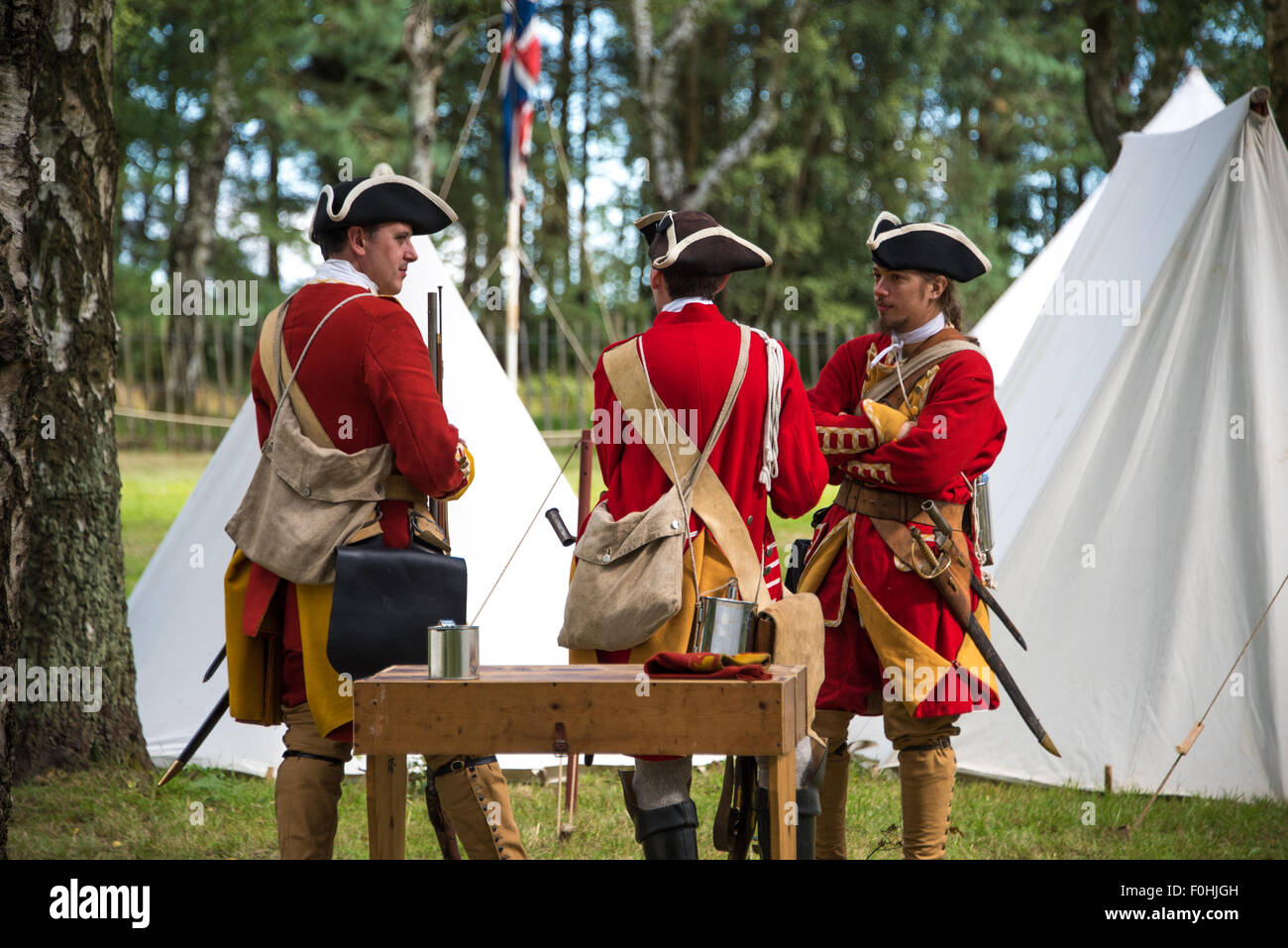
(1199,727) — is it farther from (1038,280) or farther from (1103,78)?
(1103,78)

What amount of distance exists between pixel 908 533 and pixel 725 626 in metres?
0.78

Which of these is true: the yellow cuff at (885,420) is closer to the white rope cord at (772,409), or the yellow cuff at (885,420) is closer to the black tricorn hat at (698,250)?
the white rope cord at (772,409)

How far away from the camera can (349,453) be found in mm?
2967

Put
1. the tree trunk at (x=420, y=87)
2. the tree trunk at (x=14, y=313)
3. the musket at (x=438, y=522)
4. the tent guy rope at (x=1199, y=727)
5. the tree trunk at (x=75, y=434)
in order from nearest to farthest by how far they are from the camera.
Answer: the tree trunk at (x=14, y=313), the musket at (x=438, y=522), the tent guy rope at (x=1199, y=727), the tree trunk at (x=75, y=434), the tree trunk at (x=420, y=87)

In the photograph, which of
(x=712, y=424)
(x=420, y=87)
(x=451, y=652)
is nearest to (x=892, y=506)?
(x=712, y=424)

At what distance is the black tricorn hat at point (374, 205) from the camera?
3.04 meters

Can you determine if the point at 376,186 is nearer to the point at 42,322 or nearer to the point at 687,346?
the point at 687,346

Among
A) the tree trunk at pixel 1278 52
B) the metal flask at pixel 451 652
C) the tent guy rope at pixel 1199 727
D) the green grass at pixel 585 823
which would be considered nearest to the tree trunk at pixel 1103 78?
the tree trunk at pixel 1278 52

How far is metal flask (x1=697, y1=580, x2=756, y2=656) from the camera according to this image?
2.74 meters

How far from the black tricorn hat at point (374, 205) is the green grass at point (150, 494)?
552cm

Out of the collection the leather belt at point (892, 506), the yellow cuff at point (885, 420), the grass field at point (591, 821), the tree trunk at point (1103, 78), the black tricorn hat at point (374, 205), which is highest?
the tree trunk at point (1103, 78)

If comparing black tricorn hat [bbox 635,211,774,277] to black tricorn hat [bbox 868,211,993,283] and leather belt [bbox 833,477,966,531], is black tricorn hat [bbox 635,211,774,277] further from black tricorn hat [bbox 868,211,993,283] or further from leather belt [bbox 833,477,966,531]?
leather belt [bbox 833,477,966,531]
